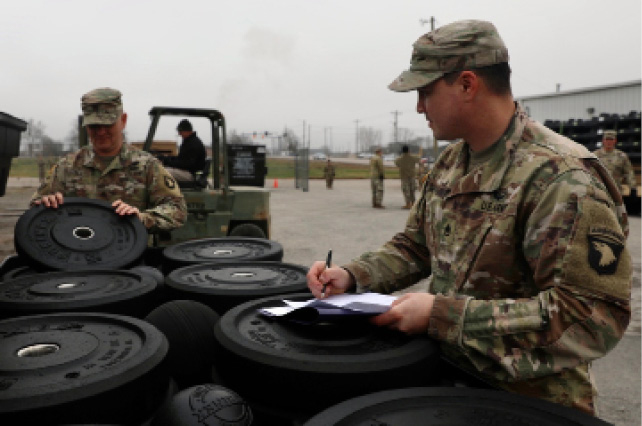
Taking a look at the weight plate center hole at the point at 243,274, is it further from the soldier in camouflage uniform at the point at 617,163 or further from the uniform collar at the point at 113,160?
the soldier in camouflage uniform at the point at 617,163

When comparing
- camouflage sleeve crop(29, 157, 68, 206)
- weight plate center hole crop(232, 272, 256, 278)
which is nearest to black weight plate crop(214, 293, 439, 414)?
weight plate center hole crop(232, 272, 256, 278)

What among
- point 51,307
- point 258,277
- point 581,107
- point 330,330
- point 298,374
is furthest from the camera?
point 581,107

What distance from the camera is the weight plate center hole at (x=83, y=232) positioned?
3.22 meters

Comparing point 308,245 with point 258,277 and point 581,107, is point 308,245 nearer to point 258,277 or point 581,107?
point 258,277

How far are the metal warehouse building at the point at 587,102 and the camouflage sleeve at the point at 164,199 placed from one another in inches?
615

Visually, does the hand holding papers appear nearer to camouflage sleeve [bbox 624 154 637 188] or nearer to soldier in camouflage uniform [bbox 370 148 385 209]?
camouflage sleeve [bbox 624 154 637 188]

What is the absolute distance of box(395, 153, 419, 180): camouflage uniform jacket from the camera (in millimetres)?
15742

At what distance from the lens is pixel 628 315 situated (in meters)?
1.43

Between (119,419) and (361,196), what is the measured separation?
19.1 m

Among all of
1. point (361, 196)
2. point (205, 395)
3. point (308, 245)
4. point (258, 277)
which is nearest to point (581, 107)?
point (361, 196)

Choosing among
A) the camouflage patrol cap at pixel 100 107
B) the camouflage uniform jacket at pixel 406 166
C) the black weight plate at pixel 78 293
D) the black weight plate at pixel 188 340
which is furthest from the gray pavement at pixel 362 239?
the camouflage patrol cap at pixel 100 107

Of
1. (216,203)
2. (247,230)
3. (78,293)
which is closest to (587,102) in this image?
(247,230)

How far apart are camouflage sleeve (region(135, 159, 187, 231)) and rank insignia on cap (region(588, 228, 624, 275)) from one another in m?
3.07

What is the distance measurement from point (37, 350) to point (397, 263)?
52.2 inches
